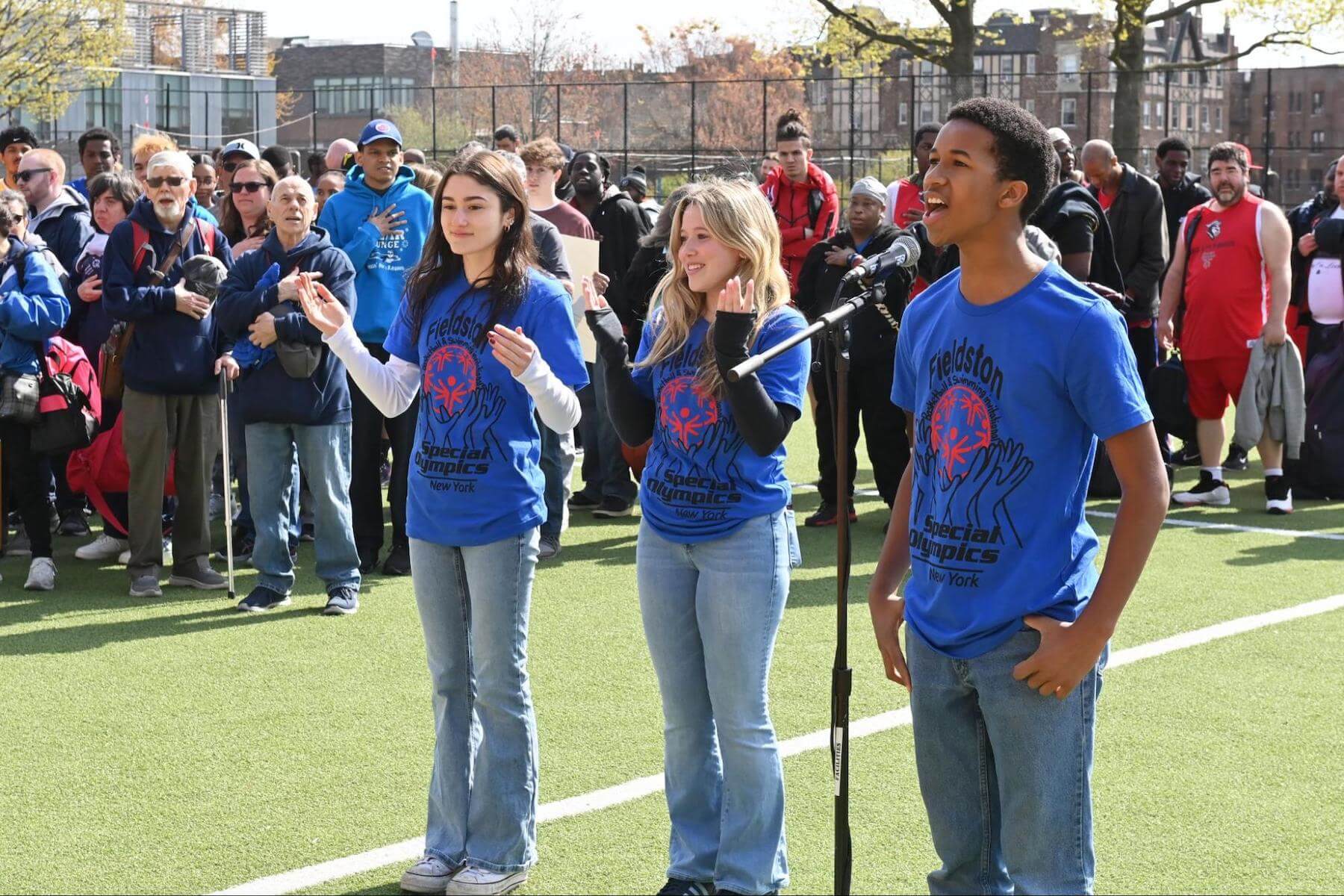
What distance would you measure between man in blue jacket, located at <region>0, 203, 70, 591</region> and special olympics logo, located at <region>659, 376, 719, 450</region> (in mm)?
5100

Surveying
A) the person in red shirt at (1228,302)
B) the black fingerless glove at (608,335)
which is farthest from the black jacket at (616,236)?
the black fingerless glove at (608,335)

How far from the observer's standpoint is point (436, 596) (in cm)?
442

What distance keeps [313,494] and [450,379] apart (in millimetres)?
3629

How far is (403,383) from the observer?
4633 millimetres

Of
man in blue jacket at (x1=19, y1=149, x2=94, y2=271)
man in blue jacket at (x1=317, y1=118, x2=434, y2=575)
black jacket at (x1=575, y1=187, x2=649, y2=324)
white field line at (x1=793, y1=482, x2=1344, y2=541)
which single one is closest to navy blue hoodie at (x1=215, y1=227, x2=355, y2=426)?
man in blue jacket at (x1=317, y1=118, x2=434, y2=575)

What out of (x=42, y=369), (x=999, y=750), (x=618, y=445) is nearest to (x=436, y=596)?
(x=999, y=750)

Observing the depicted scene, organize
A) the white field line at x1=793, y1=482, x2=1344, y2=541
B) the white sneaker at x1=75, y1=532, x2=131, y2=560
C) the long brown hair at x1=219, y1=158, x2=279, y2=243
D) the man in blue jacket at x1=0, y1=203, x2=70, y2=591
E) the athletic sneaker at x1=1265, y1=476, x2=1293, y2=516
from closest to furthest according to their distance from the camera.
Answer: the man in blue jacket at x1=0, y1=203, x2=70, y2=591
the long brown hair at x1=219, y1=158, x2=279, y2=243
the white sneaker at x1=75, y1=532, x2=131, y2=560
the white field line at x1=793, y1=482, x2=1344, y2=541
the athletic sneaker at x1=1265, y1=476, x2=1293, y2=516

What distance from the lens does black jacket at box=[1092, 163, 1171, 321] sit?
1168cm

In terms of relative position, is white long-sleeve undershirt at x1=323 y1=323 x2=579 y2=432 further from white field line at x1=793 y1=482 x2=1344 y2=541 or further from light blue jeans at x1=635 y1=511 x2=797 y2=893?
white field line at x1=793 y1=482 x2=1344 y2=541

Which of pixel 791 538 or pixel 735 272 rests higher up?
pixel 735 272

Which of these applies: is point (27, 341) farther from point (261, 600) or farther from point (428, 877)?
point (428, 877)

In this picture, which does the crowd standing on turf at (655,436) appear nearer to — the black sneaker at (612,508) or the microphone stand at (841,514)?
the microphone stand at (841,514)

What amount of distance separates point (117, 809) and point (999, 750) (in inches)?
123

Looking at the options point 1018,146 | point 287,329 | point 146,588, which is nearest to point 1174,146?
point 287,329
